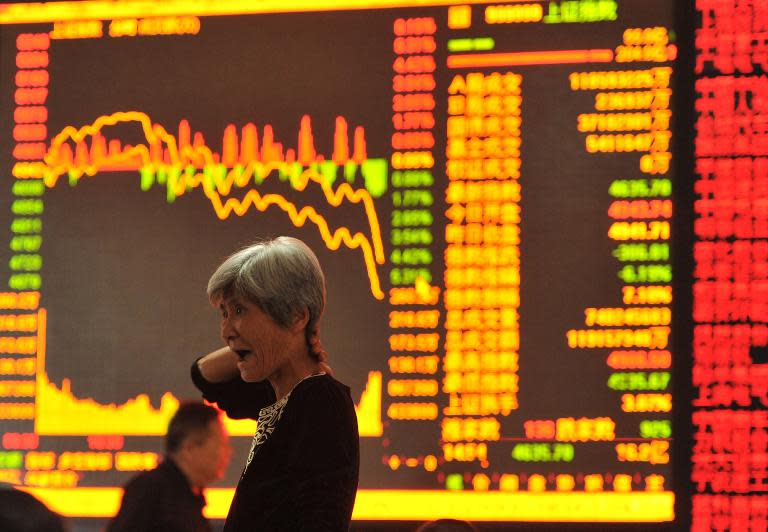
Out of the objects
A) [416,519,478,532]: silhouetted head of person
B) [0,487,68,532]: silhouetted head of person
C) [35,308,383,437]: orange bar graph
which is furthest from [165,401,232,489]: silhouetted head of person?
[0,487,68,532]: silhouetted head of person

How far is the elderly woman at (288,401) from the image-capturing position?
1.50m

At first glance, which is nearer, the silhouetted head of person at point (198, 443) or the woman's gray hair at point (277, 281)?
the woman's gray hair at point (277, 281)

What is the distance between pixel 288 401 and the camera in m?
1.59

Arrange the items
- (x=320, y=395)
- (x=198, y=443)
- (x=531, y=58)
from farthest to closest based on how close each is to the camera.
Answer: (x=531, y=58), (x=198, y=443), (x=320, y=395)

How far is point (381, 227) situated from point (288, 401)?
1745 millimetres

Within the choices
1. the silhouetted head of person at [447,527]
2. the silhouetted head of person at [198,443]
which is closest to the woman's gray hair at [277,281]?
the silhouetted head of person at [447,527]

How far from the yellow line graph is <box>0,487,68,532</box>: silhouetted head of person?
4.93ft

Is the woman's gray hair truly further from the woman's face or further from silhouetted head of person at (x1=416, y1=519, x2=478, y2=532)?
silhouetted head of person at (x1=416, y1=519, x2=478, y2=532)

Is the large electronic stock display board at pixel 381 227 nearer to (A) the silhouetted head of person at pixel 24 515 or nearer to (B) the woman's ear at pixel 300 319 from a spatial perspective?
(A) the silhouetted head of person at pixel 24 515

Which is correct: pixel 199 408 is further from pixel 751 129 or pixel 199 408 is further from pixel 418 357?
pixel 751 129

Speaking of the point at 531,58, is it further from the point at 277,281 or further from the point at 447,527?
the point at 277,281

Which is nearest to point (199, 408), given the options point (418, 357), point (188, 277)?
point (188, 277)

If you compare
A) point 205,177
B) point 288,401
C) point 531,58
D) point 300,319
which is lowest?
point 288,401

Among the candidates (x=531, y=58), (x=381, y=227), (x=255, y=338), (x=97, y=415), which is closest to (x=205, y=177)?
(x=381, y=227)
